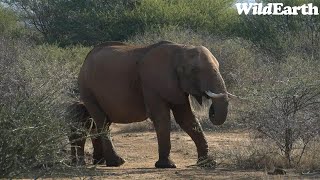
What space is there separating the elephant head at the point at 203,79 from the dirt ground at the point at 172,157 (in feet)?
3.06

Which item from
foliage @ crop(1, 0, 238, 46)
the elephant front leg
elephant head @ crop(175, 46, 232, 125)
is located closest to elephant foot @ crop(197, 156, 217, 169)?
the elephant front leg

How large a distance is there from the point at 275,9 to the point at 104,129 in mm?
24242

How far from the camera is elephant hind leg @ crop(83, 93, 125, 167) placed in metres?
13.9

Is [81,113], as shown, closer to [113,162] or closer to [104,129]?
[104,129]

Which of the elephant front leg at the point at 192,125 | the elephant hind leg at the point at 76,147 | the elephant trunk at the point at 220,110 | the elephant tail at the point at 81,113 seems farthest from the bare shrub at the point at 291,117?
the elephant tail at the point at 81,113

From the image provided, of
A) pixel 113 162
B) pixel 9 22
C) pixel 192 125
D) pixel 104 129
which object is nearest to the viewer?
pixel 192 125

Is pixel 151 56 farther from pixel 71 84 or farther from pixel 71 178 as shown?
pixel 71 84

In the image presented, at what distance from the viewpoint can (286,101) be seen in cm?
1227

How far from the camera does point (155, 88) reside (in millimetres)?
13133

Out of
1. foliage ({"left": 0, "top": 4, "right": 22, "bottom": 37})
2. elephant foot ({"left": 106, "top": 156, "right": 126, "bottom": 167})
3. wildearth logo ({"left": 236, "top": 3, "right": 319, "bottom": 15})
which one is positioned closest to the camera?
elephant foot ({"left": 106, "top": 156, "right": 126, "bottom": 167})

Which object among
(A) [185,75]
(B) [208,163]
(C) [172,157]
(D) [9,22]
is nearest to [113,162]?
(C) [172,157]

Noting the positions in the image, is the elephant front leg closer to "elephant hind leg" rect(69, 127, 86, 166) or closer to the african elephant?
the african elephant

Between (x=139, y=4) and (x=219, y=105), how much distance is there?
2833 centimetres

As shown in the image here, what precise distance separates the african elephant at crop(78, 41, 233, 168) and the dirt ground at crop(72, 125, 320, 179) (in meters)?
0.53
